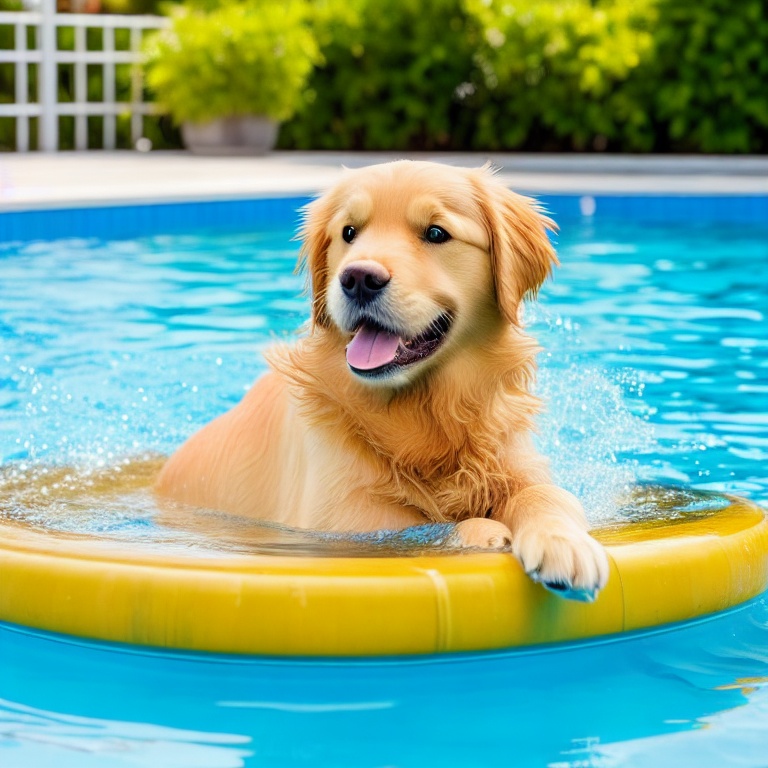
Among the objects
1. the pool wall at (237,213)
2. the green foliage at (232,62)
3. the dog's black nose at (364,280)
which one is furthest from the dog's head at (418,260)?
the green foliage at (232,62)

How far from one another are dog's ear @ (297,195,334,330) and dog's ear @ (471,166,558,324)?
42 centimetres

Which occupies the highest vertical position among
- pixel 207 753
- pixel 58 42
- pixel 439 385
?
pixel 58 42

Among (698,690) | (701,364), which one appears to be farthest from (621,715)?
(701,364)

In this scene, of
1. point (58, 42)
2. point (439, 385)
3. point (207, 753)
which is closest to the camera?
point (207, 753)

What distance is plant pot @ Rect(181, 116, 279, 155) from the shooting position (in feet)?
53.2

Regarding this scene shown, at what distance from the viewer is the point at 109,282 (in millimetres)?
9117

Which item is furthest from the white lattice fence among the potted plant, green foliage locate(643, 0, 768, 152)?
green foliage locate(643, 0, 768, 152)

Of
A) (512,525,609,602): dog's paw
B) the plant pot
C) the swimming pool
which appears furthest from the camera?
the plant pot

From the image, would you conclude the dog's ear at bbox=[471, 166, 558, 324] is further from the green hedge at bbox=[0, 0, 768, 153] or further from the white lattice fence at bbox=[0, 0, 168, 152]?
the white lattice fence at bbox=[0, 0, 168, 152]

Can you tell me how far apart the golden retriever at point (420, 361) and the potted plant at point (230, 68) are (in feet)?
40.2

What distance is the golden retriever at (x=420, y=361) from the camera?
3.45 meters

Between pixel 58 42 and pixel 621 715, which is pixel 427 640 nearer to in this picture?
pixel 621 715

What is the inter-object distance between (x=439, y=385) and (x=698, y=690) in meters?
1.01

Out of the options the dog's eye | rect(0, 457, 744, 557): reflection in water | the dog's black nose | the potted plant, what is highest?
the potted plant
